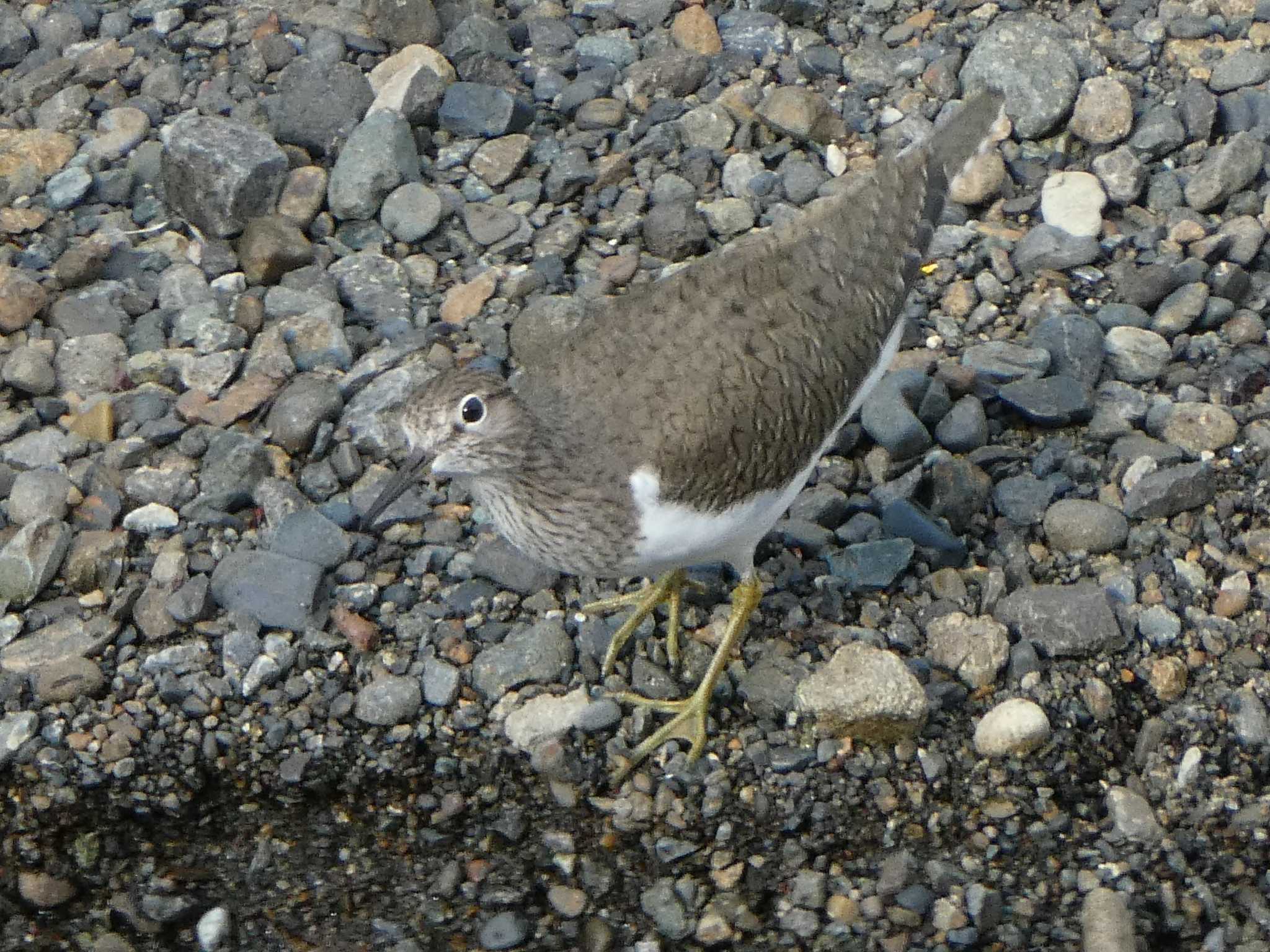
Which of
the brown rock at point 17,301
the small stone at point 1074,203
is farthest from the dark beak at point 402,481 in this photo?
the small stone at point 1074,203

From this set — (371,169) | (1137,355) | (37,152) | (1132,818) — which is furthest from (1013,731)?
(37,152)

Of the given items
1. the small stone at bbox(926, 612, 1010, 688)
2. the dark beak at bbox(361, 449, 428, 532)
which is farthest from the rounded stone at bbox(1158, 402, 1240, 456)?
the dark beak at bbox(361, 449, 428, 532)

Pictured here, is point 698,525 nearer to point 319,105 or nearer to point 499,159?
point 499,159

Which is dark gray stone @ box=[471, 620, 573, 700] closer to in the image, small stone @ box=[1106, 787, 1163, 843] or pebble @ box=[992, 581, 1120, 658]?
pebble @ box=[992, 581, 1120, 658]

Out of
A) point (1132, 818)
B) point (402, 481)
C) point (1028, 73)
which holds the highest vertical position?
point (402, 481)

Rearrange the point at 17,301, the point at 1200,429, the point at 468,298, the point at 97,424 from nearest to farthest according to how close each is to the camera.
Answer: the point at 1200,429 < the point at 97,424 < the point at 17,301 < the point at 468,298

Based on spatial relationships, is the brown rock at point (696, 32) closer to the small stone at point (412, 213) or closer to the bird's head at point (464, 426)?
the small stone at point (412, 213)

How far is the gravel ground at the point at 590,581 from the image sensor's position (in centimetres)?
532

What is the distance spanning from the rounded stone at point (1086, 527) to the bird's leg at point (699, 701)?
1.15 metres

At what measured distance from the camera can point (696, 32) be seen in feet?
26.7

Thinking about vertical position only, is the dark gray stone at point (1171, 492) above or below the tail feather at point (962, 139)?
below

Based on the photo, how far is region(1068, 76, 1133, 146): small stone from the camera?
24.7ft

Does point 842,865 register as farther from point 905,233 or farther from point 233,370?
point 233,370

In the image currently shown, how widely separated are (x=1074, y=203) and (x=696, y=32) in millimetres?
2087
